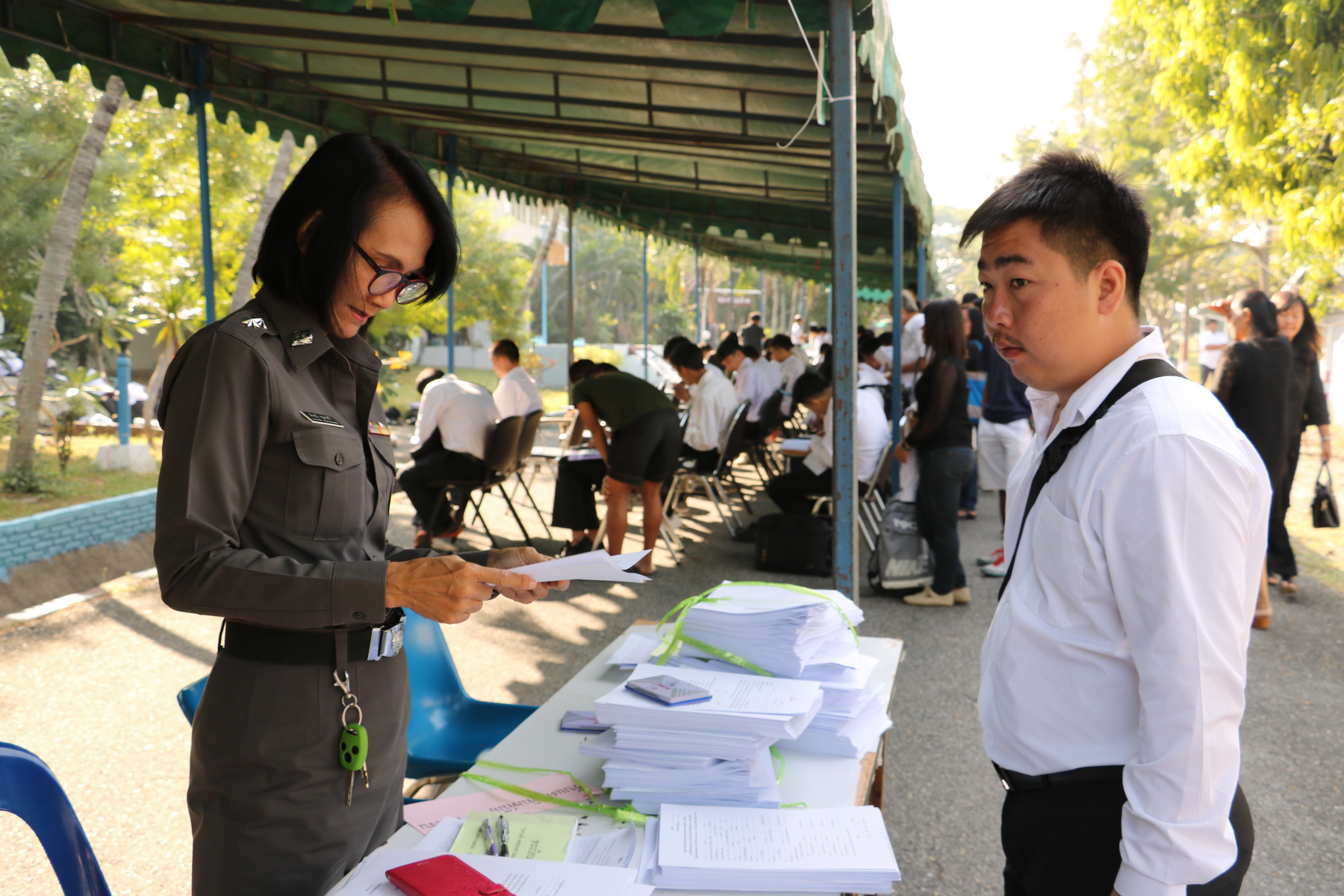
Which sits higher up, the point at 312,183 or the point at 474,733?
the point at 312,183

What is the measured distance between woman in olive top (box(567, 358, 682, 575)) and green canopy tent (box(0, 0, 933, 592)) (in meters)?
1.60

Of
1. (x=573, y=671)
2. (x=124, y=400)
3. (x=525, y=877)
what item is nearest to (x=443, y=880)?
(x=525, y=877)

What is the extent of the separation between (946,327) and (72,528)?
18.8ft

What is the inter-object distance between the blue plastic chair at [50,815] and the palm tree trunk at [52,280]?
8.46m

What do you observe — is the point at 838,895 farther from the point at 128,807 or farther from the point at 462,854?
the point at 128,807

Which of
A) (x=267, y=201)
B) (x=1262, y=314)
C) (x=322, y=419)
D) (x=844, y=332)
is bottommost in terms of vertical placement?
(x=322, y=419)

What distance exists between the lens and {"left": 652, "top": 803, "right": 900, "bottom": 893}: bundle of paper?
1.44 metres

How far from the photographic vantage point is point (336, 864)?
141cm

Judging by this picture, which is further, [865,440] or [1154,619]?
[865,440]

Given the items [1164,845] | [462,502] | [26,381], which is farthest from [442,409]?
[1164,845]

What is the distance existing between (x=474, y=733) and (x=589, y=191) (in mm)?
7181

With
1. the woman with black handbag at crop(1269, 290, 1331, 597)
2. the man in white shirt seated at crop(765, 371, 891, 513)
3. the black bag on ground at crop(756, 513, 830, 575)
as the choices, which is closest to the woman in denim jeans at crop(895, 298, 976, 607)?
the man in white shirt seated at crop(765, 371, 891, 513)

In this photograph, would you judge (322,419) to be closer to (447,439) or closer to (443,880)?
(443,880)

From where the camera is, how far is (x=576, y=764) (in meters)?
1.89
